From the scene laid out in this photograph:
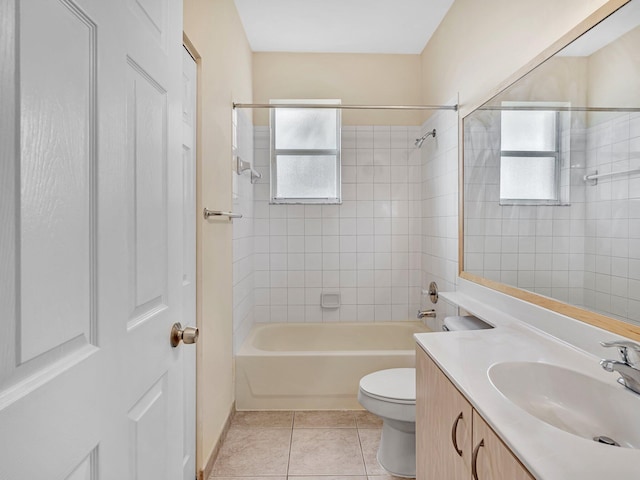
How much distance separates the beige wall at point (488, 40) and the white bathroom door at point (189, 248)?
1.42m

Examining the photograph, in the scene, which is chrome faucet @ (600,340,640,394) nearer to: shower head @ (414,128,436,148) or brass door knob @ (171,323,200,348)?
brass door knob @ (171,323,200,348)

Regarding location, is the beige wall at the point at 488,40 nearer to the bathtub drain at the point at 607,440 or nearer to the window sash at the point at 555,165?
the window sash at the point at 555,165

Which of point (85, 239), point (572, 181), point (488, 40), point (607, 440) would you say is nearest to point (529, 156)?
point (572, 181)

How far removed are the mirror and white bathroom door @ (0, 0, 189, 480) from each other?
1218 mm

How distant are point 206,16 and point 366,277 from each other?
2156mm

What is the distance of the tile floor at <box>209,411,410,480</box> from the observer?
72.3 inches

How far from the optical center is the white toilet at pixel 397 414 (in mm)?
1781

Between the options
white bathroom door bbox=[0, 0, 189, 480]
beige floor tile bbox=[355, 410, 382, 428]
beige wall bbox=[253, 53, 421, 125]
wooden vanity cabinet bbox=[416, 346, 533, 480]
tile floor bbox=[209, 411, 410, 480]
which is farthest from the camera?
beige wall bbox=[253, 53, 421, 125]

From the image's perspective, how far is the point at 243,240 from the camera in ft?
8.80

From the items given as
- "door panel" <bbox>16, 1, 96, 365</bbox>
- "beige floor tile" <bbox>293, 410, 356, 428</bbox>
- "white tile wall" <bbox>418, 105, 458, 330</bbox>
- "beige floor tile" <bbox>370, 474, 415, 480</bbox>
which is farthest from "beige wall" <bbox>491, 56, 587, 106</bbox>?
"beige floor tile" <bbox>293, 410, 356, 428</bbox>

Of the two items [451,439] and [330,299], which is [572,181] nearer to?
[451,439]

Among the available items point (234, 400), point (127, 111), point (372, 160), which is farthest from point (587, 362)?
point (372, 160)

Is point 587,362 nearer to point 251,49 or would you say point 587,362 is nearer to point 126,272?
point 126,272

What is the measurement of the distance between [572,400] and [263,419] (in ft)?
6.03
